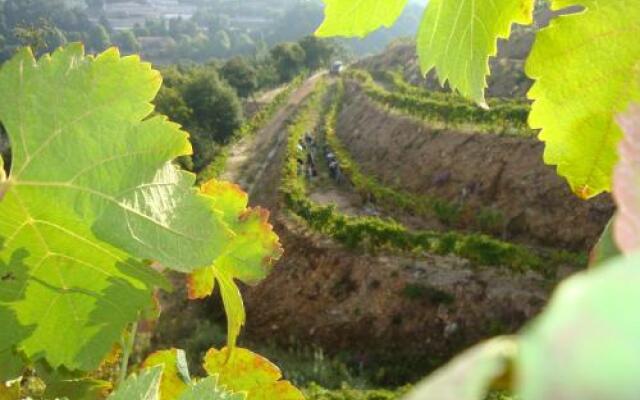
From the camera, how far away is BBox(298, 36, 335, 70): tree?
33.1 meters

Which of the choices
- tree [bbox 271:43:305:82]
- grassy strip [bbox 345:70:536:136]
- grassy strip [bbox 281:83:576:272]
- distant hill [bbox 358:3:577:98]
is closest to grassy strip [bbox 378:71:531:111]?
grassy strip [bbox 345:70:536:136]

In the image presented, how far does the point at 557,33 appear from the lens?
51cm

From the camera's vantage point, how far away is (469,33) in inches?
26.4

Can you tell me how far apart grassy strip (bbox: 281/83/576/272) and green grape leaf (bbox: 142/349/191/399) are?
7.63 meters

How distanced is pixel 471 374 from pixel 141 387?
459 millimetres

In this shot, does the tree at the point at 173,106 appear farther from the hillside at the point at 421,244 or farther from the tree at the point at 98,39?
the tree at the point at 98,39

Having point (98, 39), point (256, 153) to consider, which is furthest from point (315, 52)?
point (256, 153)

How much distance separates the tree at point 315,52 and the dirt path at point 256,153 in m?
8.89

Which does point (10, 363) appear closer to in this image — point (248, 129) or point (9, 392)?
point (9, 392)

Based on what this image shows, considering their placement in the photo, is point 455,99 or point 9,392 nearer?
point 9,392

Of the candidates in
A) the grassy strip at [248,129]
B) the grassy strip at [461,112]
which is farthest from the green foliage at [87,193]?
the grassy strip at [248,129]

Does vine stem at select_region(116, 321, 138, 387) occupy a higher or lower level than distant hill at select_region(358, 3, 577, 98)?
higher

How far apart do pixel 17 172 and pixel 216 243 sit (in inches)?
6.6

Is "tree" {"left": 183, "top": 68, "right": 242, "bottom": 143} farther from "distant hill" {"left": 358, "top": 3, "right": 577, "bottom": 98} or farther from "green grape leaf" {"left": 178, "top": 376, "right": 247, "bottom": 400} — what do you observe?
"green grape leaf" {"left": 178, "top": 376, "right": 247, "bottom": 400}
